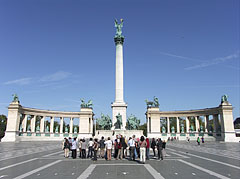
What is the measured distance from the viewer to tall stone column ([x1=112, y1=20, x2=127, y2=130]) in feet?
151

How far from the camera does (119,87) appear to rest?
48750mm

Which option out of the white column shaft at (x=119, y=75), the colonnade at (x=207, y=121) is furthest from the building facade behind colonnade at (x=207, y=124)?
the white column shaft at (x=119, y=75)

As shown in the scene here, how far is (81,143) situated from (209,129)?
63.1 m

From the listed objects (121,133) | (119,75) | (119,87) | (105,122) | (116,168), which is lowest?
(116,168)

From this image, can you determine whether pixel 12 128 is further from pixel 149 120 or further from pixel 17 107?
pixel 149 120

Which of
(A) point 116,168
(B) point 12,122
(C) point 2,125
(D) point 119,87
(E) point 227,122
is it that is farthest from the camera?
(C) point 2,125

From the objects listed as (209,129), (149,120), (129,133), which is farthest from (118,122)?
(209,129)

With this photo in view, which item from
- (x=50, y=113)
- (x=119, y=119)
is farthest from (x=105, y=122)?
(x=50, y=113)

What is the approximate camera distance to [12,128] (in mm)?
57594

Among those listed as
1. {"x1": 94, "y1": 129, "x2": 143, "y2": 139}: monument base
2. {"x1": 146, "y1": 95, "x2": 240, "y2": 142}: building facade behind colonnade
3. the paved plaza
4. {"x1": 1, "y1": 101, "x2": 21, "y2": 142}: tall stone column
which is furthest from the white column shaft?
{"x1": 1, "y1": 101, "x2": 21, "y2": 142}: tall stone column

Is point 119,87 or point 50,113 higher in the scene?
point 119,87

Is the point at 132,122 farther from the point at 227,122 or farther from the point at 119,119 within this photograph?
the point at 227,122

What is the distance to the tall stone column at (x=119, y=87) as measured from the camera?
1811 inches

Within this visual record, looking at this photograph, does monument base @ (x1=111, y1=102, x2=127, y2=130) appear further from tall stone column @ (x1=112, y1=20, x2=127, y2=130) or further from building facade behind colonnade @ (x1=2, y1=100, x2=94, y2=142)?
building facade behind colonnade @ (x1=2, y1=100, x2=94, y2=142)
